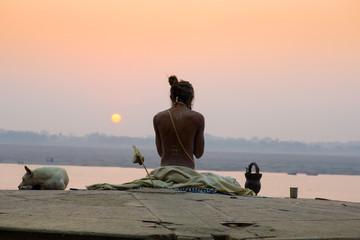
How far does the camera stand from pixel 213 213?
14.7 feet

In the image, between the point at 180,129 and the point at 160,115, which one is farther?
the point at 160,115

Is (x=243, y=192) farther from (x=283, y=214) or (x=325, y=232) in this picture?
(x=325, y=232)

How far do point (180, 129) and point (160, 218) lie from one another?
3.26 m

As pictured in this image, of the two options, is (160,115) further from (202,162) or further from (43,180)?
(202,162)

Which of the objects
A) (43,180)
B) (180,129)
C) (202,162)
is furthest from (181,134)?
(202,162)

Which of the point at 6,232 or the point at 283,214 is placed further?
the point at 283,214

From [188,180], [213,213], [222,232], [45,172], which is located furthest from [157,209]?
[45,172]

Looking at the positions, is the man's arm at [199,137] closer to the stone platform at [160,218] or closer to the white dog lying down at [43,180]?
the stone platform at [160,218]

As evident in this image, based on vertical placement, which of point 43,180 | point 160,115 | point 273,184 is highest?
point 160,115

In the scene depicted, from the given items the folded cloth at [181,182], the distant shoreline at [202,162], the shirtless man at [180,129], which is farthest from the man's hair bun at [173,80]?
the distant shoreline at [202,162]

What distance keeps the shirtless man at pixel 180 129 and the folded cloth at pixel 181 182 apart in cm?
25

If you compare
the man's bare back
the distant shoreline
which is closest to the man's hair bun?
the man's bare back

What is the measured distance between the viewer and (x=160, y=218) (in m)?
3.99

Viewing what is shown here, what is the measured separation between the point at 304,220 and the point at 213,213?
2.68ft
